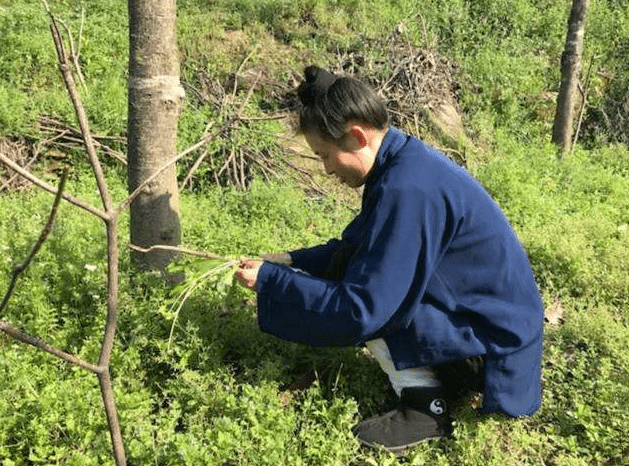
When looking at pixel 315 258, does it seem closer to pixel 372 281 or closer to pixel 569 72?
pixel 372 281

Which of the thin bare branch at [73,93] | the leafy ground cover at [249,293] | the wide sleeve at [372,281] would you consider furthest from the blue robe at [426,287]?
the thin bare branch at [73,93]

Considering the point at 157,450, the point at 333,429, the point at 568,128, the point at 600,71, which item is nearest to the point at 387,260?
the point at 333,429

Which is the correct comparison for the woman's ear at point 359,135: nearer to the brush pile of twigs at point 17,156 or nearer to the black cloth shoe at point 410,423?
the black cloth shoe at point 410,423

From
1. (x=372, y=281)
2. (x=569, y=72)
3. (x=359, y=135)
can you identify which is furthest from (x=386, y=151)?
(x=569, y=72)

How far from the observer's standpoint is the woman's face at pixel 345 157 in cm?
248

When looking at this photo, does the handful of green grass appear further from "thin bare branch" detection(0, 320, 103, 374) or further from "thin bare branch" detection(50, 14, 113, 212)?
"thin bare branch" detection(50, 14, 113, 212)

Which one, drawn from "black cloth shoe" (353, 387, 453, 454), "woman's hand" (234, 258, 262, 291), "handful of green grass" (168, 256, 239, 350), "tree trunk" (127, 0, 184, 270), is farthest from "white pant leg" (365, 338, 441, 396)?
"tree trunk" (127, 0, 184, 270)

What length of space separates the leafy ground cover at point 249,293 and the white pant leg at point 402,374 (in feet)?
0.60

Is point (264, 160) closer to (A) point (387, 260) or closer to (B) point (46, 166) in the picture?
(B) point (46, 166)

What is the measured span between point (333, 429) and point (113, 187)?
130 inches

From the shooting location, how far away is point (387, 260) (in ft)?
7.63

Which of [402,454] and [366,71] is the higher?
[366,71]

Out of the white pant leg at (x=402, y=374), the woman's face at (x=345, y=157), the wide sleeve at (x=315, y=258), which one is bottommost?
the white pant leg at (x=402, y=374)

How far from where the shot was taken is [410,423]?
8.86 ft
